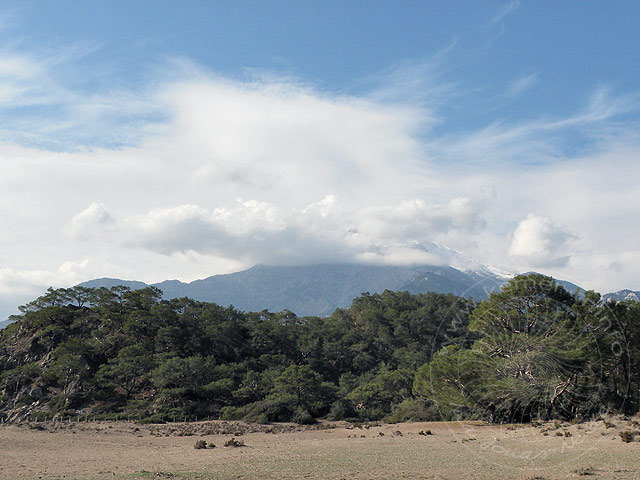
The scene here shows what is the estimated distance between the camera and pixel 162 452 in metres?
23.7

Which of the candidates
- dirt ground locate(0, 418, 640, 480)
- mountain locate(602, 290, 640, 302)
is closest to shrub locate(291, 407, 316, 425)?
dirt ground locate(0, 418, 640, 480)

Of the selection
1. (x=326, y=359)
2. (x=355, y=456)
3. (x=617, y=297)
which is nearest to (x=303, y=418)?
(x=326, y=359)

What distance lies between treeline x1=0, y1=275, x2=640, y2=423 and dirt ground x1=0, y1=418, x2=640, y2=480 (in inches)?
124

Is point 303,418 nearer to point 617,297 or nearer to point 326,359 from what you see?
point 326,359

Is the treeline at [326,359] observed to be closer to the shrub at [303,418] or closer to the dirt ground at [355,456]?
the shrub at [303,418]

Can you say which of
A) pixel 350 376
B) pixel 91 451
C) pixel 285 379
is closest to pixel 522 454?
pixel 91 451

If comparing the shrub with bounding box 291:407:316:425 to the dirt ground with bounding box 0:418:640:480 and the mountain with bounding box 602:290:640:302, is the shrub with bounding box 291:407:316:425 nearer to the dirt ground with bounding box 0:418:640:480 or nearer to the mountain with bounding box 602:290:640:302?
the dirt ground with bounding box 0:418:640:480

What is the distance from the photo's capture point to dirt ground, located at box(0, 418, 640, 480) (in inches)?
622

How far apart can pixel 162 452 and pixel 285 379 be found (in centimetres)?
2448

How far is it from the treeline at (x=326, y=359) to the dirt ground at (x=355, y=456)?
3157 millimetres

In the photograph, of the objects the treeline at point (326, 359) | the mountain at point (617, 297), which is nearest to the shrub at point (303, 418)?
the treeline at point (326, 359)

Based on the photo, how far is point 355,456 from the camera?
20.4 metres

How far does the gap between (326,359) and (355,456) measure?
47830 millimetres

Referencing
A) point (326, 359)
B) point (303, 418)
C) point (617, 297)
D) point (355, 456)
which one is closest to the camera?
point (355, 456)
